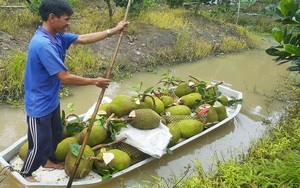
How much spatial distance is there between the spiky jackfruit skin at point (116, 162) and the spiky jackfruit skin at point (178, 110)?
1.11 m

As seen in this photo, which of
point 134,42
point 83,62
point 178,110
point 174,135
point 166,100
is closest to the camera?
point 174,135

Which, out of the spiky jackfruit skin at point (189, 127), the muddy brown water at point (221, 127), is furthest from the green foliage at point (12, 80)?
the spiky jackfruit skin at point (189, 127)

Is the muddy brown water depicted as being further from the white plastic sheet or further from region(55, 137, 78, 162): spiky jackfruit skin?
region(55, 137, 78, 162): spiky jackfruit skin

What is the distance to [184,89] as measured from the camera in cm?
460

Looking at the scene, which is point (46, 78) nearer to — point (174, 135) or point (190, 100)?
point (174, 135)

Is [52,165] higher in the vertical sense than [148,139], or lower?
lower

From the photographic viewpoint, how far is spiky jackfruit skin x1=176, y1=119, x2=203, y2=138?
3736 mm

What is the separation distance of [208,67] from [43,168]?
582 cm

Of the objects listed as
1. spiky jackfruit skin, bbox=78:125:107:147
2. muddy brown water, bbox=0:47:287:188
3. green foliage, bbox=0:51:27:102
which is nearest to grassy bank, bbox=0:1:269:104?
green foliage, bbox=0:51:27:102

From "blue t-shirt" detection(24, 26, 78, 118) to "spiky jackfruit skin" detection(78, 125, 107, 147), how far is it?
1.79 ft

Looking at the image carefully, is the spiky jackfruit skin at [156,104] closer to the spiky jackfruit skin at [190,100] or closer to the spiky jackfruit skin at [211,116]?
the spiky jackfruit skin at [190,100]

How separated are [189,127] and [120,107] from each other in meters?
0.94

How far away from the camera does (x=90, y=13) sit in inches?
366

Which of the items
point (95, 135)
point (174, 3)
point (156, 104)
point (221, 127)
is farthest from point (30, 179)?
point (174, 3)
